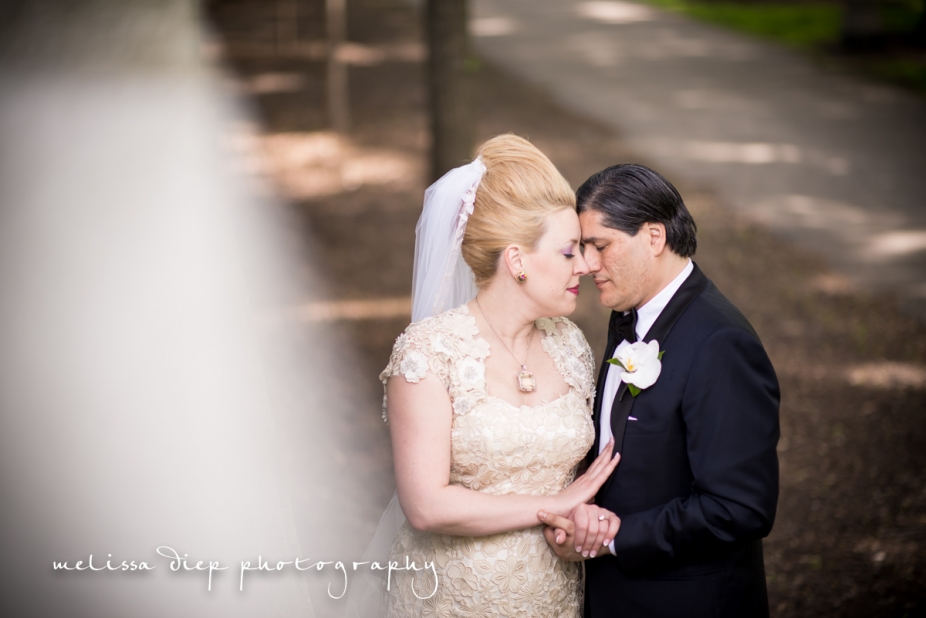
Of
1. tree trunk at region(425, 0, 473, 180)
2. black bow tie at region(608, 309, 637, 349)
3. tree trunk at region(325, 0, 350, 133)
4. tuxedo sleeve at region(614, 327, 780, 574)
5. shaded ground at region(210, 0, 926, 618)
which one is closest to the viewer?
tuxedo sleeve at region(614, 327, 780, 574)

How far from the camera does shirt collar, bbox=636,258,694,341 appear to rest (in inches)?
115

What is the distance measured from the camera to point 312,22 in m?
22.2

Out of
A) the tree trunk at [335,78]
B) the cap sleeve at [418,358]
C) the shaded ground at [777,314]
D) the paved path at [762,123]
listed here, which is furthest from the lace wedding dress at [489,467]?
the tree trunk at [335,78]

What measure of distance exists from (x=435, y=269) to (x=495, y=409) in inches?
24.4

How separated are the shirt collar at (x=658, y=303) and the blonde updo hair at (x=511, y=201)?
1.47 feet

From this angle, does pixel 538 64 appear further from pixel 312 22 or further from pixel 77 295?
pixel 77 295

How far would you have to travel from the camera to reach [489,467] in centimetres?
291

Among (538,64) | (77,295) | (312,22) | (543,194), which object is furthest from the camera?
(312,22)

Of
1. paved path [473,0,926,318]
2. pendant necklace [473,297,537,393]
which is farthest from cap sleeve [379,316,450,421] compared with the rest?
paved path [473,0,926,318]

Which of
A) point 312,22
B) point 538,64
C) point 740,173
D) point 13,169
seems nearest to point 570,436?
point 13,169

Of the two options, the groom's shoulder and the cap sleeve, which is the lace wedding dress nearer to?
the cap sleeve

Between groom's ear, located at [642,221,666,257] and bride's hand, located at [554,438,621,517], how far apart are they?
686 mm

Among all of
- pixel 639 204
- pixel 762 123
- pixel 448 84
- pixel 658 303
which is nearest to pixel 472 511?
pixel 658 303

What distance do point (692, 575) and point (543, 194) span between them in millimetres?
1405
